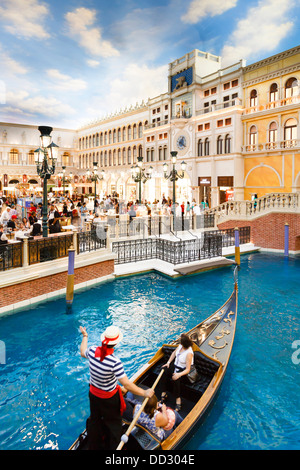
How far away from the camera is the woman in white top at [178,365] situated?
4.56m

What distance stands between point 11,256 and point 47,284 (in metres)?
1.45

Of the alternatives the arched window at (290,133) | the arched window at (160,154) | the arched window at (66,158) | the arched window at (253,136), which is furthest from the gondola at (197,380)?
the arched window at (66,158)

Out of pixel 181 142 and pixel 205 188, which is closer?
pixel 205 188

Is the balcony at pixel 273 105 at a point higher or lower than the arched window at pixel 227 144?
higher

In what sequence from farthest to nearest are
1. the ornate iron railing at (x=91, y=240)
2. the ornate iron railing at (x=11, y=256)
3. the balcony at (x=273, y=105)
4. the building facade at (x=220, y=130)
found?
the building facade at (x=220, y=130) → the balcony at (x=273, y=105) → the ornate iron railing at (x=91, y=240) → the ornate iron railing at (x=11, y=256)

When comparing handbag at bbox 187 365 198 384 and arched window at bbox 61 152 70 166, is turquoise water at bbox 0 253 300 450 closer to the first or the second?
handbag at bbox 187 365 198 384

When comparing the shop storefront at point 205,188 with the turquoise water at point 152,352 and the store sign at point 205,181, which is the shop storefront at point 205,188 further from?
the turquoise water at point 152,352

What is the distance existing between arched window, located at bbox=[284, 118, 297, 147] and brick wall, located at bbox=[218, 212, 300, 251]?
7.47 meters

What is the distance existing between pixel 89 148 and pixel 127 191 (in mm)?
12773

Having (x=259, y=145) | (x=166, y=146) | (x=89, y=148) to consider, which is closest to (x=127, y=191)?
(x=166, y=146)

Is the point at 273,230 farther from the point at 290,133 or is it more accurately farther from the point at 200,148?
the point at 200,148

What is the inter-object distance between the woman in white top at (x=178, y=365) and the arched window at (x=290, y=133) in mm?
19388

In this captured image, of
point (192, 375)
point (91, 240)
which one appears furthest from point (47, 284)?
point (192, 375)

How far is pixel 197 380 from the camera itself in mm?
4914
